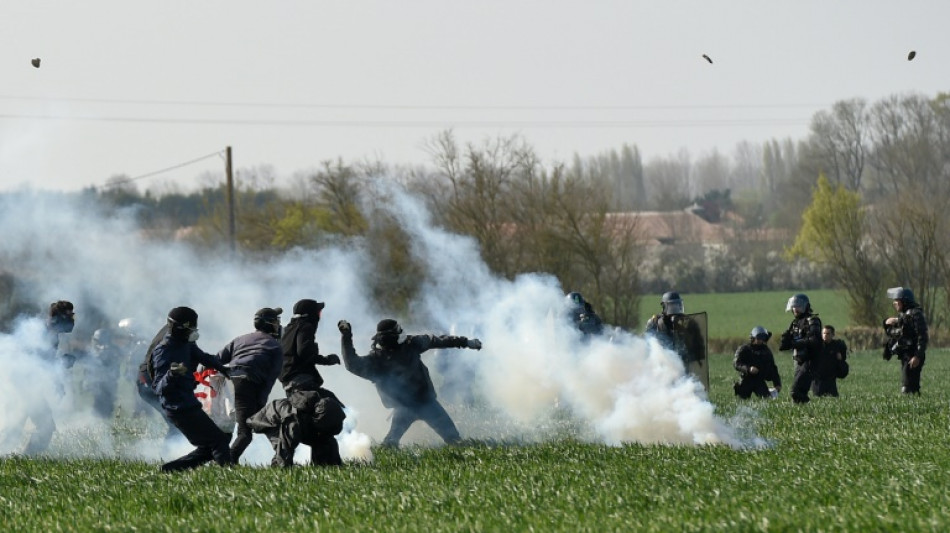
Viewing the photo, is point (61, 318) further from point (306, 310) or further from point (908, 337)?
point (908, 337)

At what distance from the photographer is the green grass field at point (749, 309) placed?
58062 mm

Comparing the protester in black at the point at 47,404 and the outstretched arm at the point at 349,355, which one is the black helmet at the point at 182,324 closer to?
the outstretched arm at the point at 349,355

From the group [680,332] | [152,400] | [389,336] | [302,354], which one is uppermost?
[389,336]

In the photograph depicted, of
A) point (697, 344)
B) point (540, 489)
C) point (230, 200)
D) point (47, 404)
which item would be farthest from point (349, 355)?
point (230, 200)

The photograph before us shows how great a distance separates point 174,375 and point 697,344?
9.91 m

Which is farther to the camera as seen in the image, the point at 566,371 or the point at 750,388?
the point at 750,388

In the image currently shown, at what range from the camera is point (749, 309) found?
2901 inches

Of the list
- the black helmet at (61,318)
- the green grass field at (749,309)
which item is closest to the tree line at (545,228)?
the green grass field at (749,309)

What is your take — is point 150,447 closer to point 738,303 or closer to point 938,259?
point 938,259

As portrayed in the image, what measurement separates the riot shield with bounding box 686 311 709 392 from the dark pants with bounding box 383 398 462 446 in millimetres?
5997

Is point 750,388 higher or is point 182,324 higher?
point 182,324

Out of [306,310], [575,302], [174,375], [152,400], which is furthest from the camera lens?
[575,302]

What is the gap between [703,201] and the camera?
473 feet

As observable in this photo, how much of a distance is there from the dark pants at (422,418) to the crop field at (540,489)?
2.06 ft
